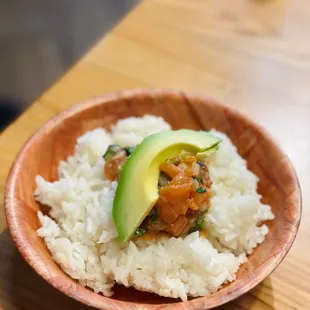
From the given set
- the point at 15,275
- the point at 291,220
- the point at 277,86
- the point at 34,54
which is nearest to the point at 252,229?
the point at 291,220

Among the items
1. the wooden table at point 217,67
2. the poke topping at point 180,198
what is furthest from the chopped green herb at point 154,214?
the wooden table at point 217,67

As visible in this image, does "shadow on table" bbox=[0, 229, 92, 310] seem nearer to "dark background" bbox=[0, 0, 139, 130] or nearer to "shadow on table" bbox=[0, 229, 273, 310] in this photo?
"shadow on table" bbox=[0, 229, 273, 310]

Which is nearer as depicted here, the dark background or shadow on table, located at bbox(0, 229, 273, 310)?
shadow on table, located at bbox(0, 229, 273, 310)

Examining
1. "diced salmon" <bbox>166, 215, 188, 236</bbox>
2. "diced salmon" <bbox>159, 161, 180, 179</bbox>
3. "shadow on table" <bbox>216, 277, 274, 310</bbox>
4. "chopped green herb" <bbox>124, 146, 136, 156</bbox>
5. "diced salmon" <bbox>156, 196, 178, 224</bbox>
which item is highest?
"diced salmon" <bbox>159, 161, 180, 179</bbox>

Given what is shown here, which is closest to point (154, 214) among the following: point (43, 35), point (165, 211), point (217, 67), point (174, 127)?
point (165, 211)

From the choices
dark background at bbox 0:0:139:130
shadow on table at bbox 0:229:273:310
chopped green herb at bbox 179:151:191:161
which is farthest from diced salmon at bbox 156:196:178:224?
dark background at bbox 0:0:139:130

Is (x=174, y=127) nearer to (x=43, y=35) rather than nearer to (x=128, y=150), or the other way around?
(x=128, y=150)

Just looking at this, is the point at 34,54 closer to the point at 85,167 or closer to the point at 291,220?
the point at 85,167
